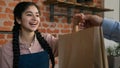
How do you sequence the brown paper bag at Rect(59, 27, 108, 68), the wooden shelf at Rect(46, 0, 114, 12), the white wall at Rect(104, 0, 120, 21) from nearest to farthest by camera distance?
the brown paper bag at Rect(59, 27, 108, 68) < the wooden shelf at Rect(46, 0, 114, 12) < the white wall at Rect(104, 0, 120, 21)

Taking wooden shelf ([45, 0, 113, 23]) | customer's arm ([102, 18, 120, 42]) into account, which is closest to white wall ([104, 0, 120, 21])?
wooden shelf ([45, 0, 113, 23])

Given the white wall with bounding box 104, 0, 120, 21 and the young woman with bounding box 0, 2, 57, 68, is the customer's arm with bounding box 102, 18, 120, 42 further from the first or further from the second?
the white wall with bounding box 104, 0, 120, 21

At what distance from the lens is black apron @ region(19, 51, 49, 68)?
55.2 inches

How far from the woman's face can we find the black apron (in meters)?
0.15

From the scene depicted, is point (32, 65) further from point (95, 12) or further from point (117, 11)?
point (117, 11)

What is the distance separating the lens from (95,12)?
9.98 ft

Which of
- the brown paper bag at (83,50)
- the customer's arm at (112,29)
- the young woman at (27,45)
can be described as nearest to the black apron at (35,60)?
the young woman at (27,45)

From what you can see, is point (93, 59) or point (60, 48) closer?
point (93, 59)

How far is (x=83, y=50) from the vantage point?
0.93m

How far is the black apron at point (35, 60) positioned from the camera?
140 cm

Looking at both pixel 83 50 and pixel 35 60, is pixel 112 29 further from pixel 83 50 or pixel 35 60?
pixel 35 60

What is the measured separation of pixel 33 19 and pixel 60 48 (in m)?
0.37

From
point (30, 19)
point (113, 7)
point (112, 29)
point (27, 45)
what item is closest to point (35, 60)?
point (27, 45)

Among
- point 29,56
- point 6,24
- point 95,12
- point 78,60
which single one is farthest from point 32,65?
point 95,12
